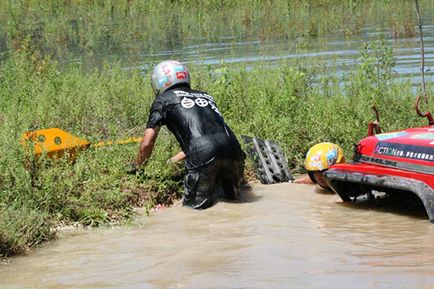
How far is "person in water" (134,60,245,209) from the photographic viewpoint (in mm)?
8594

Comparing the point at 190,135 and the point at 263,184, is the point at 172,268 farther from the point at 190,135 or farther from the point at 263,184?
the point at 263,184

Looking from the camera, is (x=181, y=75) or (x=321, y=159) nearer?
(x=321, y=159)

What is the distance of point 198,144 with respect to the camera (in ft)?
28.3

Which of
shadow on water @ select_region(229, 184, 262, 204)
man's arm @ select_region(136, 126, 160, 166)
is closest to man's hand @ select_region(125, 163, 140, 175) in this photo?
man's arm @ select_region(136, 126, 160, 166)

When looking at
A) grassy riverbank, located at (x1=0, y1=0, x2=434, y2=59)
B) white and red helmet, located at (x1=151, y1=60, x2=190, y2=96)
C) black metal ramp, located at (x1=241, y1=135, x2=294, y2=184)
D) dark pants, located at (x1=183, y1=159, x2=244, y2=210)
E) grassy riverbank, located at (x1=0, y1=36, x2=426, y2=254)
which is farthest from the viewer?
grassy riverbank, located at (x1=0, y1=0, x2=434, y2=59)

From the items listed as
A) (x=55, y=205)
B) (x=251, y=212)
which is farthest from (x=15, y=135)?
(x=251, y=212)

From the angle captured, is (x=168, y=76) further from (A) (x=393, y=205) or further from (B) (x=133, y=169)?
(A) (x=393, y=205)

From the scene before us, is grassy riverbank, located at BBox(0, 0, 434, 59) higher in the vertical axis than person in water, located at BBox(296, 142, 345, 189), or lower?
higher

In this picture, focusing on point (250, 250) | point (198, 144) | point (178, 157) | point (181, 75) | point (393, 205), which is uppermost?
point (181, 75)

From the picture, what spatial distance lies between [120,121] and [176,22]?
1459 centimetres

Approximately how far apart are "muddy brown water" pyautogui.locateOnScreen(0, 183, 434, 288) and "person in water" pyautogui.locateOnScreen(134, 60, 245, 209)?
0.23 m

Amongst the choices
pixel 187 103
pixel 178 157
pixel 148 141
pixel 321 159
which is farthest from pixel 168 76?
pixel 321 159

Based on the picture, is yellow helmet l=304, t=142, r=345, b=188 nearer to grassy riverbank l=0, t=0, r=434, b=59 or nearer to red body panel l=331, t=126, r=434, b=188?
red body panel l=331, t=126, r=434, b=188

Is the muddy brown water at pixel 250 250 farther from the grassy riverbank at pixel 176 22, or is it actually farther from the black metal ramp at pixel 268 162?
the grassy riverbank at pixel 176 22
